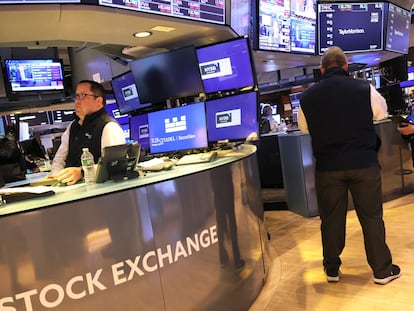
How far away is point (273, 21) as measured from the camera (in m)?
5.32

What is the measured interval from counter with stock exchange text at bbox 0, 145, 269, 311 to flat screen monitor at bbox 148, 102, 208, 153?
786 mm

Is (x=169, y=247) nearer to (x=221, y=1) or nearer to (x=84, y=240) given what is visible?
(x=84, y=240)

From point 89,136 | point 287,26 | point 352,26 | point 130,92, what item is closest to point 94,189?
point 89,136

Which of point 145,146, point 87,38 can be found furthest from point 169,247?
point 145,146

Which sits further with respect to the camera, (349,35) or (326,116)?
(349,35)

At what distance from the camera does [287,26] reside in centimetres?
558

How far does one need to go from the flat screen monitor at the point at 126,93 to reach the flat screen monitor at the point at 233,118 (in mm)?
1069

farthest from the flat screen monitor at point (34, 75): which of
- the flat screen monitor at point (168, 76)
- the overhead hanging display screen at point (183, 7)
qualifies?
the overhead hanging display screen at point (183, 7)

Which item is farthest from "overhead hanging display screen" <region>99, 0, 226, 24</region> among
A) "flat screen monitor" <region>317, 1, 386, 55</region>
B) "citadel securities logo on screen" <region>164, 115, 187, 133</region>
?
"flat screen monitor" <region>317, 1, 386, 55</region>

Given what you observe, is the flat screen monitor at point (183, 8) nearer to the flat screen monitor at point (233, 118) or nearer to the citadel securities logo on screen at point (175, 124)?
the flat screen monitor at point (233, 118)

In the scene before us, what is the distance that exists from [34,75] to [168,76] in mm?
2996

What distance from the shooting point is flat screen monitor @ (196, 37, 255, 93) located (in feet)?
12.6

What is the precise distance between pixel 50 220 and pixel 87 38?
2.12m

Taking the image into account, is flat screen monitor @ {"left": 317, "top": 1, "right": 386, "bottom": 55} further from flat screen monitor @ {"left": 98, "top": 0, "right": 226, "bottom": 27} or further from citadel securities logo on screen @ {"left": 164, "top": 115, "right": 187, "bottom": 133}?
citadel securities logo on screen @ {"left": 164, "top": 115, "right": 187, "bottom": 133}
